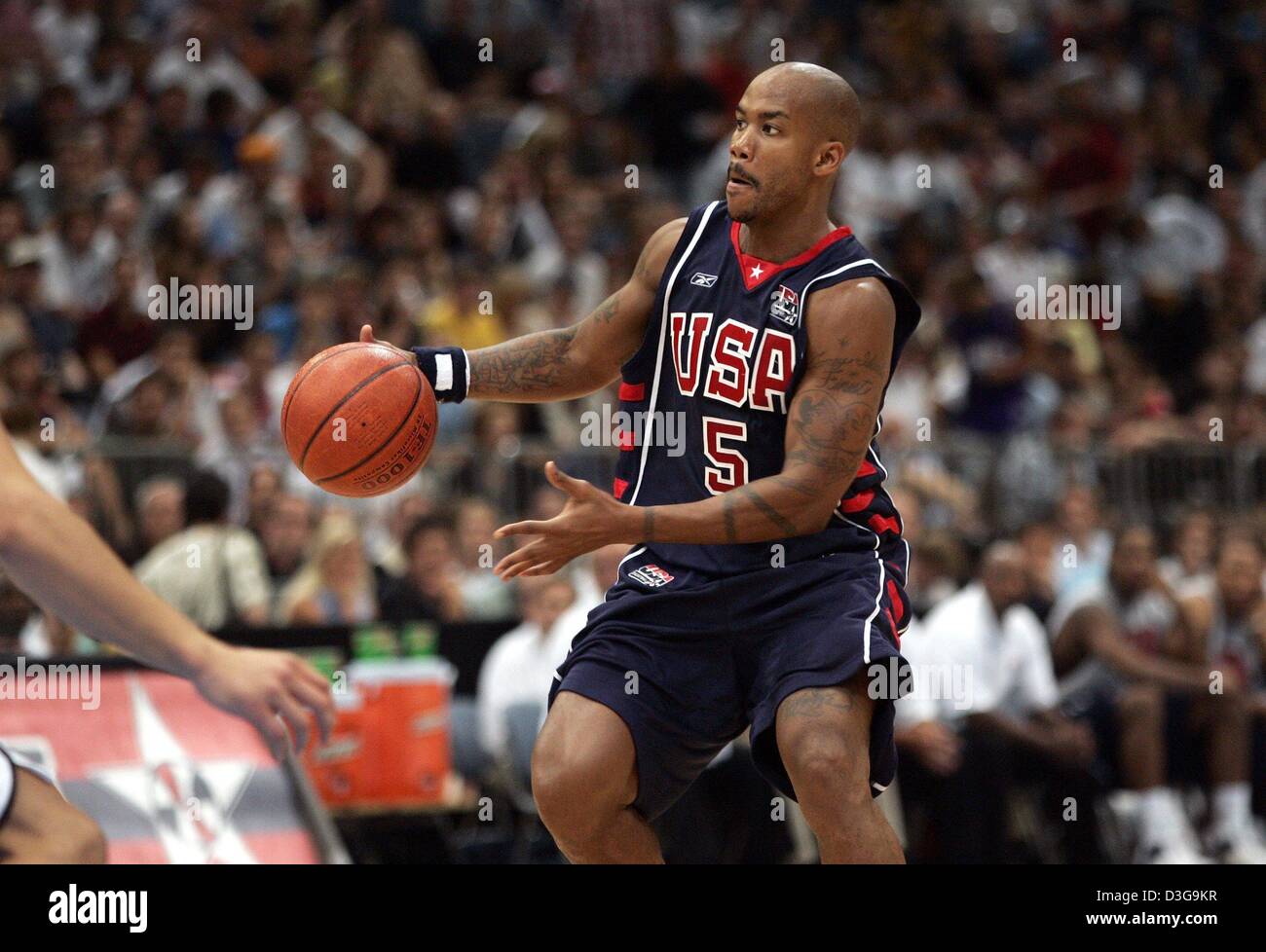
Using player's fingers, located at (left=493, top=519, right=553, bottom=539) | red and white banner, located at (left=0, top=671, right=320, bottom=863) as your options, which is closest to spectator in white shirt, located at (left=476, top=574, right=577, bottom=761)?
red and white banner, located at (left=0, top=671, right=320, bottom=863)

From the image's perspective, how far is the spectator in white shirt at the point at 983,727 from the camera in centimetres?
873

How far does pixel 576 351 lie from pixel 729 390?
0.55 metres

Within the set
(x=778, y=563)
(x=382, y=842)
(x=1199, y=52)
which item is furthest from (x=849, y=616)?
(x=1199, y=52)

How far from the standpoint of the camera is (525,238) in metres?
11.9

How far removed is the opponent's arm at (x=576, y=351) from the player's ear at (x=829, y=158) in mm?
484

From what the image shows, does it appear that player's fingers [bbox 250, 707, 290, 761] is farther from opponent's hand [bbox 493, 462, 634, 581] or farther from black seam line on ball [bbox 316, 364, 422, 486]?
black seam line on ball [bbox 316, 364, 422, 486]

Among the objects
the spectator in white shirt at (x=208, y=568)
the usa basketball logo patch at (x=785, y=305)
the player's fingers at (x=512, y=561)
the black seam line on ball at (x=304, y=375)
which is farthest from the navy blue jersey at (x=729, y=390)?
the spectator in white shirt at (x=208, y=568)

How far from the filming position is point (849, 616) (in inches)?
190

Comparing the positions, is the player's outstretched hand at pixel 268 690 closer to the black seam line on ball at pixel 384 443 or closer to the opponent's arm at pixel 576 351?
the black seam line on ball at pixel 384 443

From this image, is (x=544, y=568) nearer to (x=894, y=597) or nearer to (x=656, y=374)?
(x=656, y=374)

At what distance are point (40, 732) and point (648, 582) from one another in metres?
2.88

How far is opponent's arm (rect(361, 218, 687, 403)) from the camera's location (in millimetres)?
5227

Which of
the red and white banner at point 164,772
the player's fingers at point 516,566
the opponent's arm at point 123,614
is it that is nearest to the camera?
the opponent's arm at point 123,614

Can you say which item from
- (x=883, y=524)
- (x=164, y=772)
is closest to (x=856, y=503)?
(x=883, y=524)
